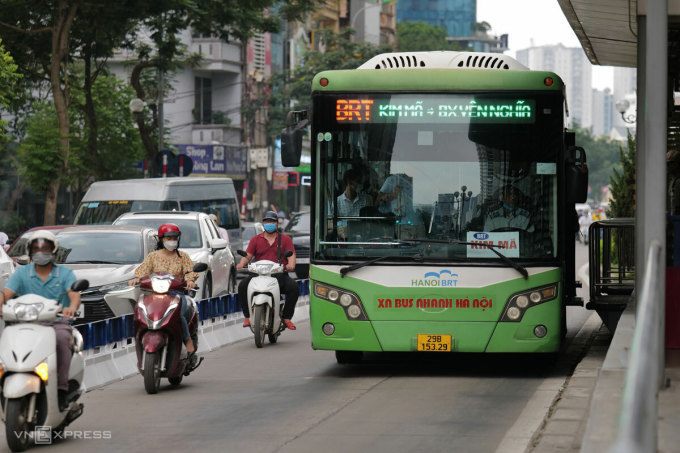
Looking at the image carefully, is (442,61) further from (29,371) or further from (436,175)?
(29,371)

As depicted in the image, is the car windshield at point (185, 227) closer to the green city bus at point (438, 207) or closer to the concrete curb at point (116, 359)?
the concrete curb at point (116, 359)

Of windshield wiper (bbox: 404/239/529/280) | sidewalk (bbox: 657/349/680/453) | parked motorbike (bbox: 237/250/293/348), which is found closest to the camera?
sidewalk (bbox: 657/349/680/453)

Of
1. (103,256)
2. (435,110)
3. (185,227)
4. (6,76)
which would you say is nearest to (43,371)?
(435,110)

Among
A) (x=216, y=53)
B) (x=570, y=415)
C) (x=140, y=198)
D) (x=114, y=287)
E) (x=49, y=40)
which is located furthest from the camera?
(x=216, y=53)

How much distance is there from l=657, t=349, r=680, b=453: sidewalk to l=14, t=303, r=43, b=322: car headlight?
13.5 ft

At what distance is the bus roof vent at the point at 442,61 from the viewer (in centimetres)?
1507

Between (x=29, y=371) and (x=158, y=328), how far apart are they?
10.9 feet

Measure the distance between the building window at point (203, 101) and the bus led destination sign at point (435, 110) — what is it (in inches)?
1979

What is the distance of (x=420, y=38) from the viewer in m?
116

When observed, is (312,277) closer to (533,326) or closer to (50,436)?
(533,326)

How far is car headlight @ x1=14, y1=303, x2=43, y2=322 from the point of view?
32.9 ft

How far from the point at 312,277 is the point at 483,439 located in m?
4.34

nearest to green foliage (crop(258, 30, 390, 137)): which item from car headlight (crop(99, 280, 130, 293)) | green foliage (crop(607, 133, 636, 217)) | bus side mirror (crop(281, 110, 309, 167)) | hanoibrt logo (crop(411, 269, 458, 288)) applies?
green foliage (crop(607, 133, 636, 217))

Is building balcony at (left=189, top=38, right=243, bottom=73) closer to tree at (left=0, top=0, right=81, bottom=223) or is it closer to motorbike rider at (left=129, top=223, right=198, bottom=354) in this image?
tree at (left=0, top=0, right=81, bottom=223)
